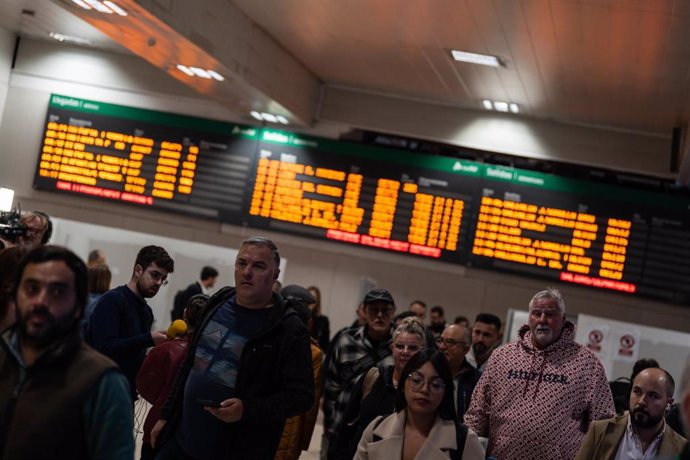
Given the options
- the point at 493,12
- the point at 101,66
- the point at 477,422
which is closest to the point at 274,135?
the point at 101,66

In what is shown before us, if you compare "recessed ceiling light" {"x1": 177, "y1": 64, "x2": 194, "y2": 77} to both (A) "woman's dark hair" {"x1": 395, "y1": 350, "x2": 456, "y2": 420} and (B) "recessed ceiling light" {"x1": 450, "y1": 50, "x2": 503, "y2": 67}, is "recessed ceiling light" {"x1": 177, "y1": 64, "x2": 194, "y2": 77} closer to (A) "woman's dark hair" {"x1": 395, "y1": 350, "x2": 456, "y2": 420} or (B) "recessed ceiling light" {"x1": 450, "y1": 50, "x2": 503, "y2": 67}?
(B) "recessed ceiling light" {"x1": 450, "y1": 50, "x2": 503, "y2": 67}

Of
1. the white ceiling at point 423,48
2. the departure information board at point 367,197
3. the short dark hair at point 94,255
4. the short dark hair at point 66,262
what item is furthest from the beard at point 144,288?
the departure information board at point 367,197

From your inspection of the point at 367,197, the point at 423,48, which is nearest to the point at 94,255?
the point at 367,197

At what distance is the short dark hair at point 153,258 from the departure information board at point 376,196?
7.40 metres

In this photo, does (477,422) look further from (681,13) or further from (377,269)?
(377,269)

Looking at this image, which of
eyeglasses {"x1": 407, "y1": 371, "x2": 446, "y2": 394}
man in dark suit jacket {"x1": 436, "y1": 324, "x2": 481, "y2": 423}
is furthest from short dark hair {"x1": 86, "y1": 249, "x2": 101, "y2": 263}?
eyeglasses {"x1": 407, "y1": 371, "x2": 446, "y2": 394}

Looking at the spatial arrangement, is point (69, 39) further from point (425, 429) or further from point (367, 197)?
point (425, 429)

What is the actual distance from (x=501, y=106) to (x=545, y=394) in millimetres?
7521

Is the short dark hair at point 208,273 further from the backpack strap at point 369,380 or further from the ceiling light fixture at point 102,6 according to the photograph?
the backpack strap at point 369,380

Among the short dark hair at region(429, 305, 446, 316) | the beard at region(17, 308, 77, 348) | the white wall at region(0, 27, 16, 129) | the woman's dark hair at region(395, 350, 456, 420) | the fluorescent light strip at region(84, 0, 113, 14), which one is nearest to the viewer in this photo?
the beard at region(17, 308, 77, 348)

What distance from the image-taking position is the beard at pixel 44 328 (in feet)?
10.1

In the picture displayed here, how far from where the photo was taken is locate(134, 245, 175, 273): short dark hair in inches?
249

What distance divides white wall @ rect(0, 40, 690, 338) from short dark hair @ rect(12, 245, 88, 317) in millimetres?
10158

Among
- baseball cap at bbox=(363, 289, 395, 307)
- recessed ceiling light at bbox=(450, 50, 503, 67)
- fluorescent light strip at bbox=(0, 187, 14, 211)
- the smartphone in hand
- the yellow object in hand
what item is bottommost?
the smartphone in hand
